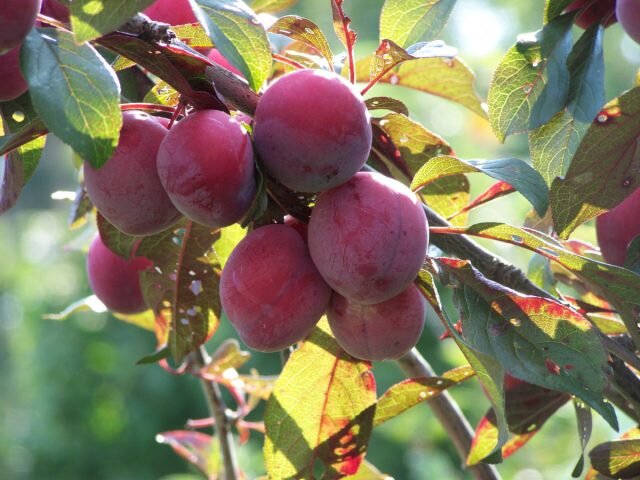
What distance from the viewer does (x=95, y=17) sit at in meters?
0.47

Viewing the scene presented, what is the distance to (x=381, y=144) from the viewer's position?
76 centimetres

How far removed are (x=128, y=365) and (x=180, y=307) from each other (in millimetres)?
3791

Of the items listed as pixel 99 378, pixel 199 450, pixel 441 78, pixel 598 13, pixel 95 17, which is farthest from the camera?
pixel 99 378

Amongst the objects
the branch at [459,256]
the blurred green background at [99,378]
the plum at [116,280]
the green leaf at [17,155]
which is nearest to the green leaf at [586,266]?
the branch at [459,256]

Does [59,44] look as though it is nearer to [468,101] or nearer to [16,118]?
[16,118]

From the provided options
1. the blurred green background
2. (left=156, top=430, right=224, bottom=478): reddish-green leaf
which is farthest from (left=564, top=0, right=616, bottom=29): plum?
the blurred green background

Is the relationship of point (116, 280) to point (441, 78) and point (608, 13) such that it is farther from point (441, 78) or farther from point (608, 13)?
point (608, 13)

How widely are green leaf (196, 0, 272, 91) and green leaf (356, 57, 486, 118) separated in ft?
1.24

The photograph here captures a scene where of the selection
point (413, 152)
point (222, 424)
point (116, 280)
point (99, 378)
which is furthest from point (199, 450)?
point (99, 378)

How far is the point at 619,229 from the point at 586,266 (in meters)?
0.18

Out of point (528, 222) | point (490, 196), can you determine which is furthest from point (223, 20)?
point (528, 222)

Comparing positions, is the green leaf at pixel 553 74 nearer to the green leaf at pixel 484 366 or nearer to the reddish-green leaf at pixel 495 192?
the reddish-green leaf at pixel 495 192

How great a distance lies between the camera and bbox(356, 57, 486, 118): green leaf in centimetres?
89

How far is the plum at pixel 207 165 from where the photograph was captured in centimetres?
52
